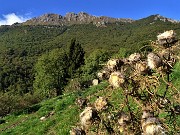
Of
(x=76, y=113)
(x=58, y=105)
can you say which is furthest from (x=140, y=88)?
(x=58, y=105)

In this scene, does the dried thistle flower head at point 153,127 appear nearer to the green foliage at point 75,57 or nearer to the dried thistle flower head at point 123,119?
the dried thistle flower head at point 123,119

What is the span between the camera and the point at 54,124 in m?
18.8

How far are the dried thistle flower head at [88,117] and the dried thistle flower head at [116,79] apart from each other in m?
0.30

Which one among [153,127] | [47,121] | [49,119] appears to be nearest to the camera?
[153,127]

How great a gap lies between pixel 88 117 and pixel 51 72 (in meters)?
85.0

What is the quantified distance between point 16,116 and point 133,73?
74.9 ft

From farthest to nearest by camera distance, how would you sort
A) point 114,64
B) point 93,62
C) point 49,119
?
point 93,62 → point 49,119 → point 114,64

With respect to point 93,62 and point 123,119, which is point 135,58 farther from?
point 93,62

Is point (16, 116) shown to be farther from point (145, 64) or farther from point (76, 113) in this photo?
point (145, 64)

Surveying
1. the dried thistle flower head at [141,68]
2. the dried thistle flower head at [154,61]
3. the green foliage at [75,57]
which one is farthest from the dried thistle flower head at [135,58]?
the green foliage at [75,57]

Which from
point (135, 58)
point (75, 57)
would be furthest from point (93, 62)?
point (135, 58)

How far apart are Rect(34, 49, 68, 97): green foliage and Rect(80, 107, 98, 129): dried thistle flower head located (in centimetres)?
7950

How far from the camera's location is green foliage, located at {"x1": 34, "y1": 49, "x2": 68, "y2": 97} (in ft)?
280

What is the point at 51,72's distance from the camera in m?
88.3
